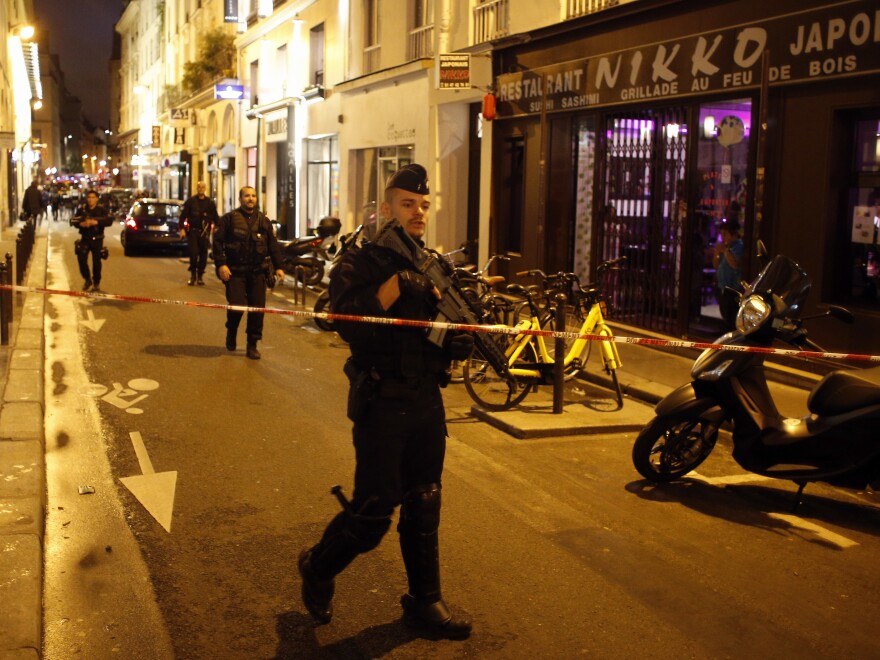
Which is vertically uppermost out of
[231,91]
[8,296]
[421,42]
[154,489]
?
[231,91]

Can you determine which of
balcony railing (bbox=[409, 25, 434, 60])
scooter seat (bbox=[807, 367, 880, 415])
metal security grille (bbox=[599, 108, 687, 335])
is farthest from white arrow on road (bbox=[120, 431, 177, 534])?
balcony railing (bbox=[409, 25, 434, 60])

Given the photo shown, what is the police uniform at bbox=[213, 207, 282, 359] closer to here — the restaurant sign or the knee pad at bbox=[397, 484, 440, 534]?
the restaurant sign

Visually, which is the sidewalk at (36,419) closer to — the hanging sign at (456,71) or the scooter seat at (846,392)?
the scooter seat at (846,392)

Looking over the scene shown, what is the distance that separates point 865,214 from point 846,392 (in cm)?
495

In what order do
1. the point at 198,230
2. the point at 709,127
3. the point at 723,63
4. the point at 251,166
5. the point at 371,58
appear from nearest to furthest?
1. the point at 723,63
2. the point at 709,127
3. the point at 198,230
4. the point at 371,58
5. the point at 251,166

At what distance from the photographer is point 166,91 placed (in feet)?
168

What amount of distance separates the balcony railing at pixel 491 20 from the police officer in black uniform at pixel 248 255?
24.7ft

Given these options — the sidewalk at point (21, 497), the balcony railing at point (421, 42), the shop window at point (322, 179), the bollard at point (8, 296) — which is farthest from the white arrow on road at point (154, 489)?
the shop window at point (322, 179)

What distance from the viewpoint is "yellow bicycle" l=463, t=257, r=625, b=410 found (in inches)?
350

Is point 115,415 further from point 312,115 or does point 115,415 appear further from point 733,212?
point 312,115

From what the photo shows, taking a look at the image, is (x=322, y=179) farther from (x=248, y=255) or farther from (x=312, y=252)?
(x=248, y=255)

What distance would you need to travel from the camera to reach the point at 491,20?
58.7 ft

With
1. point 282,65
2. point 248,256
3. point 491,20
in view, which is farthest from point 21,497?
point 282,65

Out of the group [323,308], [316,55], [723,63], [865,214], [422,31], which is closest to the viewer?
[865,214]
